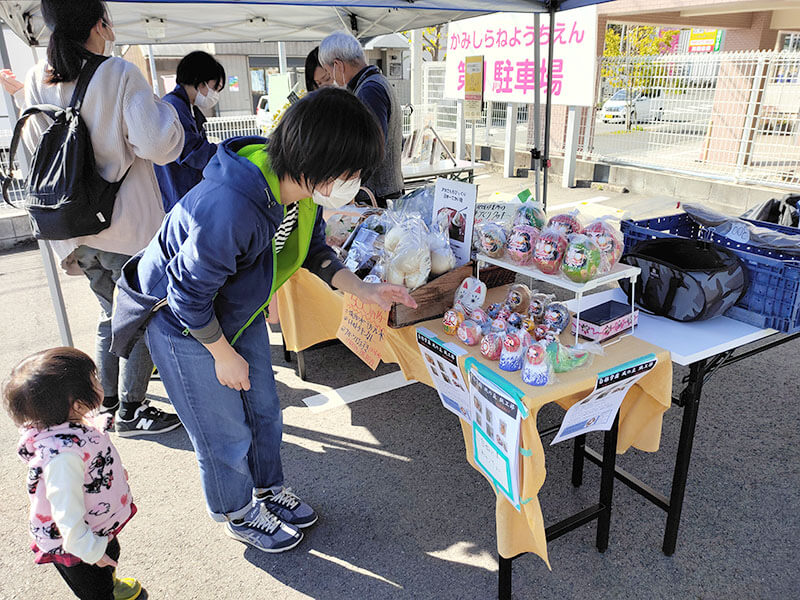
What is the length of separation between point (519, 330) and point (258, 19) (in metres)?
4.47

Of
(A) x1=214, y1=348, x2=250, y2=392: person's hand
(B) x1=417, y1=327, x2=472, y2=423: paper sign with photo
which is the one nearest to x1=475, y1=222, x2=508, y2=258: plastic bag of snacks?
(B) x1=417, y1=327, x2=472, y2=423: paper sign with photo

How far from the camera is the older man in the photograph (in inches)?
124

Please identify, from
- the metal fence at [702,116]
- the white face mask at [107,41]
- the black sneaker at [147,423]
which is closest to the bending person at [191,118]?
the white face mask at [107,41]

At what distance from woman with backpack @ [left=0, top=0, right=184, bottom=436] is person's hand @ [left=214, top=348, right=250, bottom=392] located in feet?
3.90

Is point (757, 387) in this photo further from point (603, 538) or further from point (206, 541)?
point (206, 541)

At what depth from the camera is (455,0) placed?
123 inches

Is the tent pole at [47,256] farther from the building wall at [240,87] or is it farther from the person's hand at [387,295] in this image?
the building wall at [240,87]

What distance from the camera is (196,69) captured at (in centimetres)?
325

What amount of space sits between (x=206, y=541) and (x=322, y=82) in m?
2.80

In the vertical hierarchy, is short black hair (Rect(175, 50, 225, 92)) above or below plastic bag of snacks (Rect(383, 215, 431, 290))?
above

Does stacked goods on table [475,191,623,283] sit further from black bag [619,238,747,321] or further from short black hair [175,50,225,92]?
short black hair [175,50,225,92]

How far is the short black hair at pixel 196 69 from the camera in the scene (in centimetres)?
325

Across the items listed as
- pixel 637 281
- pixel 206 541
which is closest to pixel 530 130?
pixel 637 281

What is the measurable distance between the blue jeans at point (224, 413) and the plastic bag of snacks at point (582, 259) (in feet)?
3.58
